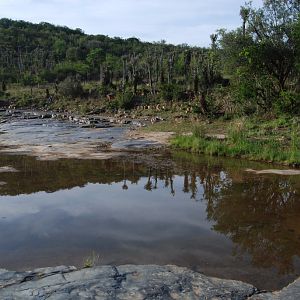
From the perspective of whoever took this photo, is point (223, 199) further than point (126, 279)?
Yes

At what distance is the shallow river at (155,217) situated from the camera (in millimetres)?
5957

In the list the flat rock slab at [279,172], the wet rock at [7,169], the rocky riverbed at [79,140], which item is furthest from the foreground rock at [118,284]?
the rocky riverbed at [79,140]

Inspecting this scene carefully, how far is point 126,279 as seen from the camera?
4770 mm

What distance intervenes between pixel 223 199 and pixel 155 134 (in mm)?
11183

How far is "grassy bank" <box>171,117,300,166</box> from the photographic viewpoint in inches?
529

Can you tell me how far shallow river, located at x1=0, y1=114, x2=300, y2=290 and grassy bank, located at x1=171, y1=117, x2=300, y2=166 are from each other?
76cm

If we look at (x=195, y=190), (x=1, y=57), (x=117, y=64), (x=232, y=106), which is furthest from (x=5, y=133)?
(x=1, y=57)

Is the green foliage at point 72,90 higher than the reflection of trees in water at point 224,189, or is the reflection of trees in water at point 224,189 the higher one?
the green foliage at point 72,90

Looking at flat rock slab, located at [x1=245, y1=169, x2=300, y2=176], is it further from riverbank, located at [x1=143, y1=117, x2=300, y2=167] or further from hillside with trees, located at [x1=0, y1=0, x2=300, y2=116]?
hillside with trees, located at [x1=0, y1=0, x2=300, y2=116]

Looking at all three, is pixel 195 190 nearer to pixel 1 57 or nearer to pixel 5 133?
pixel 5 133

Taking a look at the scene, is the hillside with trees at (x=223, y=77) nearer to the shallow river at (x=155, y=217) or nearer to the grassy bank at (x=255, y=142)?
the grassy bank at (x=255, y=142)

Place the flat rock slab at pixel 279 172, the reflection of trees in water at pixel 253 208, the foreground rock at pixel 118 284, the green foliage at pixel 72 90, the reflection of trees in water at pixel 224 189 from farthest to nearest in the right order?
the green foliage at pixel 72 90, the flat rock slab at pixel 279 172, the reflection of trees in water at pixel 224 189, the reflection of trees in water at pixel 253 208, the foreground rock at pixel 118 284

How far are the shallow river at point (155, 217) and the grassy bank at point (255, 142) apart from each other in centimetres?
76

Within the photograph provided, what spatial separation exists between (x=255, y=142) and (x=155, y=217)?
8.02 metres
